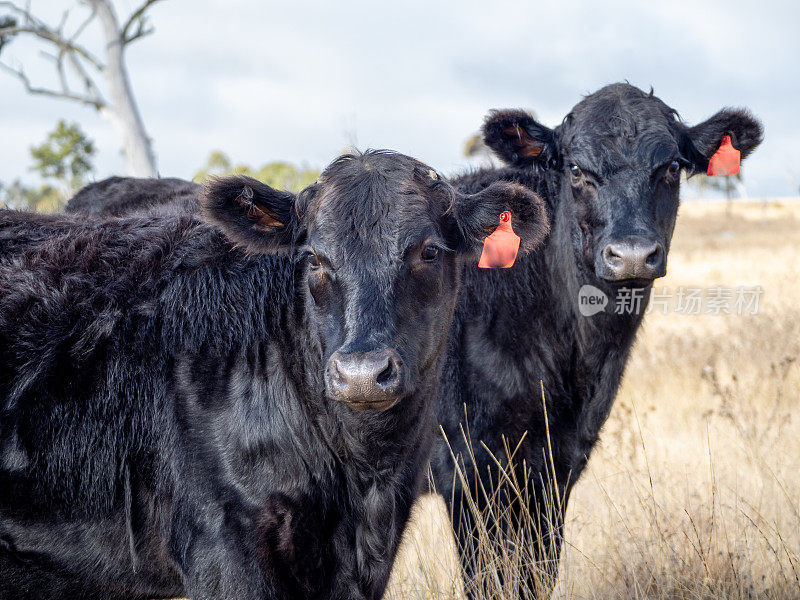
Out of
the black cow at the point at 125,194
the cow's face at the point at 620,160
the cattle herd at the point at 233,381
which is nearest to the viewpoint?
the cattle herd at the point at 233,381

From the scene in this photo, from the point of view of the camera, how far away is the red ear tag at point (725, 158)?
5.08 m

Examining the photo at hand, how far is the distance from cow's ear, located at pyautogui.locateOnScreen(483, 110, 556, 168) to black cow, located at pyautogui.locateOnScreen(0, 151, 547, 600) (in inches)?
75.0

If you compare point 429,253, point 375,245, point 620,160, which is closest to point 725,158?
point 620,160

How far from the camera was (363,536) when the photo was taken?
3.15 meters

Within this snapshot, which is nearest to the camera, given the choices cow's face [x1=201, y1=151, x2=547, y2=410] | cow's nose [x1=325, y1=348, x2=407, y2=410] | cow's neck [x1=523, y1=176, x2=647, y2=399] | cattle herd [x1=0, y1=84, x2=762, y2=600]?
cow's nose [x1=325, y1=348, x2=407, y2=410]

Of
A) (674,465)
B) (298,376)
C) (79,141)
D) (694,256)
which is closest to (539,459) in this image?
(298,376)

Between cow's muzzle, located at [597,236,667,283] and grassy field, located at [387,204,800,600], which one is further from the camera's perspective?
grassy field, located at [387,204,800,600]

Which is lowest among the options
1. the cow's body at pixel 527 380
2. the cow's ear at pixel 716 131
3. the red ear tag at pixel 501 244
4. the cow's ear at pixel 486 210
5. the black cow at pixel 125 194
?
the cow's body at pixel 527 380

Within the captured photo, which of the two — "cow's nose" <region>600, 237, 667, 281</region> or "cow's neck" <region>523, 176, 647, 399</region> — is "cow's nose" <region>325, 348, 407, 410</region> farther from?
"cow's neck" <region>523, 176, 647, 399</region>

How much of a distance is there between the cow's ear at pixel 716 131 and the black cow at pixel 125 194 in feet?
12.0

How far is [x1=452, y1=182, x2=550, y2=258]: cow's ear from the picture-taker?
141 inches

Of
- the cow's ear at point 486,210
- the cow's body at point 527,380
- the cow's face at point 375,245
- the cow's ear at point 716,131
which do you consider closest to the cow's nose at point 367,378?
the cow's face at point 375,245

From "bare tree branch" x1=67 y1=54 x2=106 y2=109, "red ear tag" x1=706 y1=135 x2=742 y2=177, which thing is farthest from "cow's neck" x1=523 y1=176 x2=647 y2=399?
"bare tree branch" x1=67 y1=54 x2=106 y2=109

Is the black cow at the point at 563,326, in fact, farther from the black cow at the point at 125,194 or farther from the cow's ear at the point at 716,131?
the black cow at the point at 125,194
